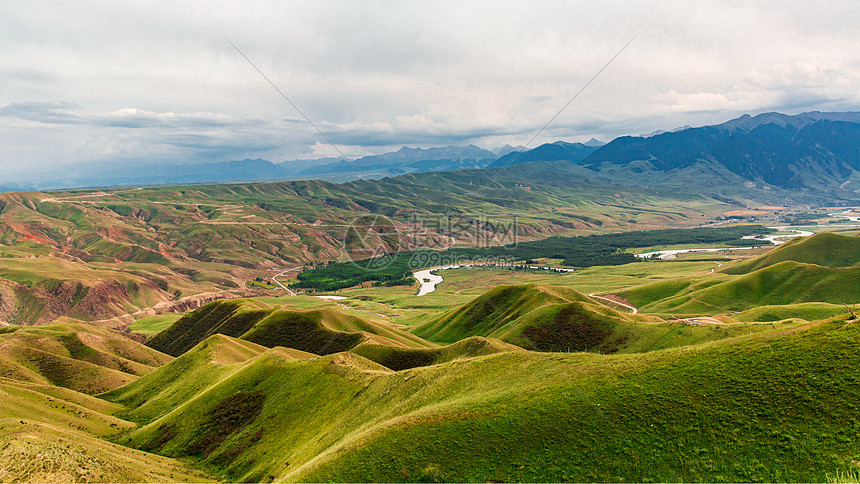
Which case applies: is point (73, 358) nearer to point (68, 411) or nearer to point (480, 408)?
point (68, 411)

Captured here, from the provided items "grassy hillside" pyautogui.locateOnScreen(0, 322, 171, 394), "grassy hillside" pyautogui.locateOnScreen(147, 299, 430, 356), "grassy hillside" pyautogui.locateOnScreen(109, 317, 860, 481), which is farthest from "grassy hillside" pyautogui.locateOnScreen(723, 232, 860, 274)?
"grassy hillside" pyautogui.locateOnScreen(0, 322, 171, 394)

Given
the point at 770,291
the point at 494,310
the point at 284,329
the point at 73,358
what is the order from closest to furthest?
the point at 73,358 < the point at 284,329 < the point at 494,310 < the point at 770,291

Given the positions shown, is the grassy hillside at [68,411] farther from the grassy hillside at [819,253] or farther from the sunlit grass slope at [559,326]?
the grassy hillside at [819,253]

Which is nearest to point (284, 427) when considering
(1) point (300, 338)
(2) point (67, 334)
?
(1) point (300, 338)

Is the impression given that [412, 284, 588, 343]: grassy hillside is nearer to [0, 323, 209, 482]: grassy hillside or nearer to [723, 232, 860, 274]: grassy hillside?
[0, 323, 209, 482]: grassy hillside

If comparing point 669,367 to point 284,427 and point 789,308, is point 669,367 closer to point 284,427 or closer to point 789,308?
point 284,427

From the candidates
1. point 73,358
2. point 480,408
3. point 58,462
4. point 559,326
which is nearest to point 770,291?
point 559,326
